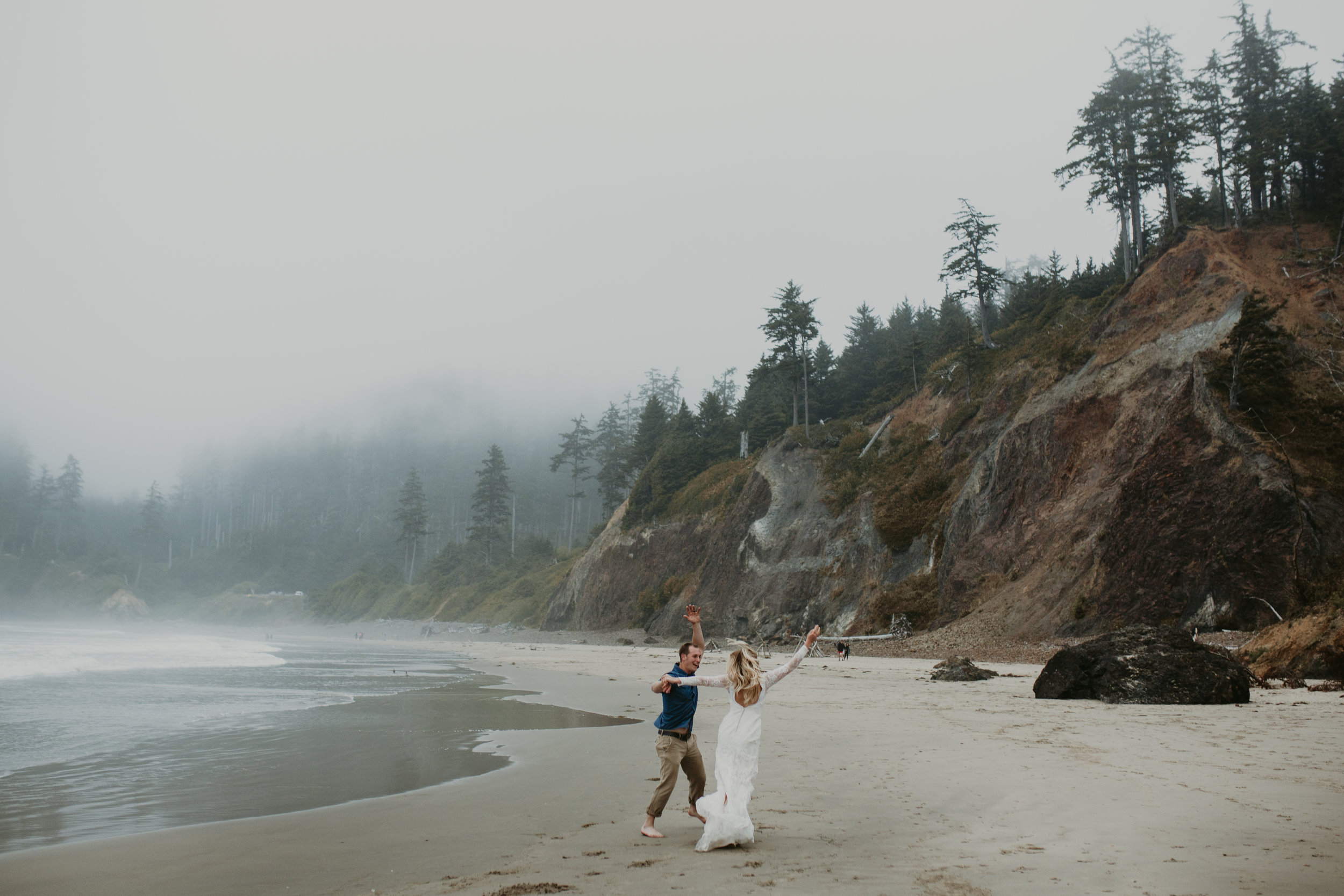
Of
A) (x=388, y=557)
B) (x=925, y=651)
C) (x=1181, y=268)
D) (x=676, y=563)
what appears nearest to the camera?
(x=925, y=651)

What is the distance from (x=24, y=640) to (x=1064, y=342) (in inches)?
1938

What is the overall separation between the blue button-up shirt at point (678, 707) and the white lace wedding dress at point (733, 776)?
0.37ft

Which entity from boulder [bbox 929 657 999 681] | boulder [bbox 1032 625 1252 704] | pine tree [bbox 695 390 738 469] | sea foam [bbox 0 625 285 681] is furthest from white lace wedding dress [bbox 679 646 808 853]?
pine tree [bbox 695 390 738 469]

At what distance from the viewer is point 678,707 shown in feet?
17.4

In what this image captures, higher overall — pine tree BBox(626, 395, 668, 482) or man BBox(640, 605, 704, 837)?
pine tree BBox(626, 395, 668, 482)

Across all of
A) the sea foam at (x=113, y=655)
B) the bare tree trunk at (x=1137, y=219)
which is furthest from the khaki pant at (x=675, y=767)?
the bare tree trunk at (x=1137, y=219)

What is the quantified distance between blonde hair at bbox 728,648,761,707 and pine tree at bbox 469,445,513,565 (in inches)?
2904

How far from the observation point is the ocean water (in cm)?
635

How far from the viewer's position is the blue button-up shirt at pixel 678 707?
207 inches

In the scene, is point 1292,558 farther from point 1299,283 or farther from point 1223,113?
point 1223,113

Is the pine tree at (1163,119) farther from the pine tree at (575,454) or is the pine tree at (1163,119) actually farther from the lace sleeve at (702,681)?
Answer: the pine tree at (575,454)

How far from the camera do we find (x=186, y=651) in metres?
31.5

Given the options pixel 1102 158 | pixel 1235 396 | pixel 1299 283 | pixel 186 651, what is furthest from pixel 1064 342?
pixel 186 651

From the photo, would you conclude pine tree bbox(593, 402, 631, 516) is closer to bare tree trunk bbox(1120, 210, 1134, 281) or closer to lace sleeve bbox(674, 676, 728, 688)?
bare tree trunk bbox(1120, 210, 1134, 281)
